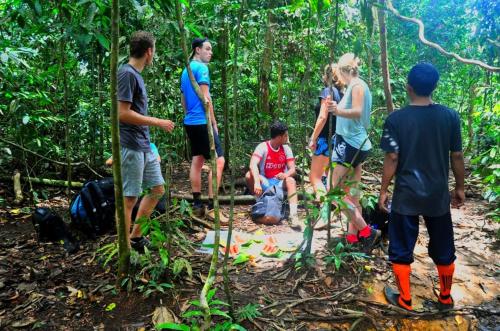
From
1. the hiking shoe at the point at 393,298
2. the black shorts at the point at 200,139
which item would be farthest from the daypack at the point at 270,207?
the hiking shoe at the point at 393,298

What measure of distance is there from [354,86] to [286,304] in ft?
6.64

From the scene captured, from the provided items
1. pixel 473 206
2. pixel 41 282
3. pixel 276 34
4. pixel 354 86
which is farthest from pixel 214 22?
pixel 473 206

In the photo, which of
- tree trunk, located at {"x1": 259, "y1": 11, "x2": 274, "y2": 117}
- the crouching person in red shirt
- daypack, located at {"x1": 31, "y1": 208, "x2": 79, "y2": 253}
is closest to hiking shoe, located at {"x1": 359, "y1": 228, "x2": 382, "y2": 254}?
the crouching person in red shirt

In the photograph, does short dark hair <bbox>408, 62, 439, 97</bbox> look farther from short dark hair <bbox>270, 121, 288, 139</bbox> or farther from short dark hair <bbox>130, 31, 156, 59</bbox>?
short dark hair <bbox>270, 121, 288, 139</bbox>

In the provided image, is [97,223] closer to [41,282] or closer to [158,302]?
[41,282]

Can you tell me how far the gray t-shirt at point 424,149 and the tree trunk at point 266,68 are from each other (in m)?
3.75

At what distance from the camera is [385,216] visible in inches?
168

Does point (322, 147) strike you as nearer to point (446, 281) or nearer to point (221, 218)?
point (221, 218)

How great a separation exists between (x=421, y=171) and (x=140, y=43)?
2503 mm

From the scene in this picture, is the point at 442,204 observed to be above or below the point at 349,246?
above

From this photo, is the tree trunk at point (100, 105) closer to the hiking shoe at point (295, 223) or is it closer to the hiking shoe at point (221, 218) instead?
the hiking shoe at point (221, 218)

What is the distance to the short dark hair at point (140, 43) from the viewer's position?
338 cm

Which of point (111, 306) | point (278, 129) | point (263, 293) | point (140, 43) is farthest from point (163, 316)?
point (278, 129)

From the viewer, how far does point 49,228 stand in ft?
14.1
